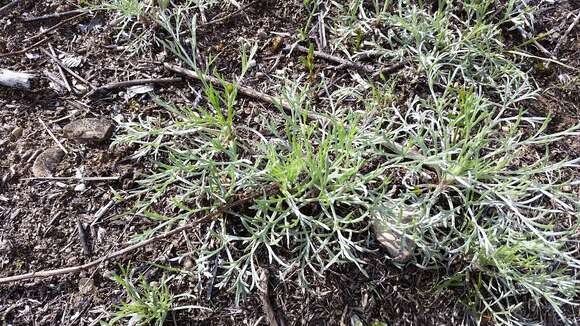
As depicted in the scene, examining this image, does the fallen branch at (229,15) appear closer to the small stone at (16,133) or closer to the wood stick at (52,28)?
the wood stick at (52,28)

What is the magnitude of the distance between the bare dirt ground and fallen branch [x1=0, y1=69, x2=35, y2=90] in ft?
0.09

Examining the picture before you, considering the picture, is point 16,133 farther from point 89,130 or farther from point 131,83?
point 131,83

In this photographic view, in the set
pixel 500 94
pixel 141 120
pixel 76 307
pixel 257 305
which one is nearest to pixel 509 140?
pixel 500 94

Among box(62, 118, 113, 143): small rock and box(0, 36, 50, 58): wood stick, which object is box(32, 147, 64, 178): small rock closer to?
box(62, 118, 113, 143): small rock

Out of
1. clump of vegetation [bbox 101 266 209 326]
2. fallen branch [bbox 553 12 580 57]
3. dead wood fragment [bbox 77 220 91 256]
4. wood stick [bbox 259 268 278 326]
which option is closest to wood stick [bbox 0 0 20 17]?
dead wood fragment [bbox 77 220 91 256]

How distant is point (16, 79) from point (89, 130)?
39 centimetres

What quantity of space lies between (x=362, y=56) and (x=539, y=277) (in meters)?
1.01

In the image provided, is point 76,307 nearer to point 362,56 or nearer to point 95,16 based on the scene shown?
point 95,16

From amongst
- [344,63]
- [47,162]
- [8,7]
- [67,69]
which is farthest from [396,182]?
[8,7]

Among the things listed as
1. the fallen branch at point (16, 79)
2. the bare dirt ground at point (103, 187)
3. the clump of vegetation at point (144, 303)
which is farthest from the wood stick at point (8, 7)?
the clump of vegetation at point (144, 303)

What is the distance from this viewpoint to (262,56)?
2.08 m

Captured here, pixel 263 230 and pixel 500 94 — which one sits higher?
pixel 500 94

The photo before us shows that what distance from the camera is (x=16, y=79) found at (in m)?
2.02

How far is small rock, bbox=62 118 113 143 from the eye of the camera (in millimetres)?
1906
